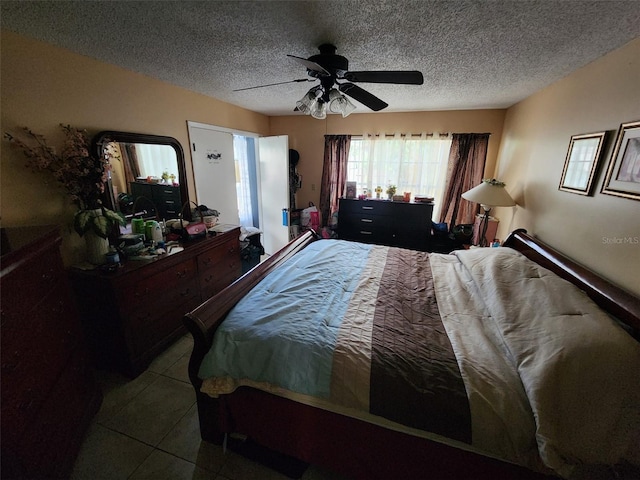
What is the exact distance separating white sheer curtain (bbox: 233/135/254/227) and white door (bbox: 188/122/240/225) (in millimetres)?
894

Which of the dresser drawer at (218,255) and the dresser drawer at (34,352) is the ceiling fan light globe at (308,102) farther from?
the dresser drawer at (34,352)

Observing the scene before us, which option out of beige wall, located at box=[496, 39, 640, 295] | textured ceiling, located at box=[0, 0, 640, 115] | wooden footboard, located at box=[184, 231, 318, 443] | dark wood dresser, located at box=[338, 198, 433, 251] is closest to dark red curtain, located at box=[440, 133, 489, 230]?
dark wood dresser, located at box=[338, 198, 433, 251]

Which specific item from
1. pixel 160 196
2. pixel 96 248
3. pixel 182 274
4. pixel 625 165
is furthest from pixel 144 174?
pixel 625 165

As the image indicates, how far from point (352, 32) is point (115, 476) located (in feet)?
8.98

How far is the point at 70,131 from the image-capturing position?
5.76ft

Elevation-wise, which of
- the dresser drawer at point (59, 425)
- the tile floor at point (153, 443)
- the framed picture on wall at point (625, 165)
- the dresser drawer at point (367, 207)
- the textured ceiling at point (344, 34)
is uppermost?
the textured ceiling at point (344, 34)

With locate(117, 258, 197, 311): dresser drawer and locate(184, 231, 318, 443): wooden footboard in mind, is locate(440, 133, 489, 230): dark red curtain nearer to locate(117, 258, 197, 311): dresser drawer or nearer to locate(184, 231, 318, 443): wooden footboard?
locate(184, 231, 318, 443): wooden footboard

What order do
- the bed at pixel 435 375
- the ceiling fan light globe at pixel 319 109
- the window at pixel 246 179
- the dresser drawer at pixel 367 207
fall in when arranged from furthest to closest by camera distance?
the window at pixel 246 179 → the dresser drawer at pixel 367 207 → the ceiling fan light globe at pixel 319 109 → the bed at pixel 435 375

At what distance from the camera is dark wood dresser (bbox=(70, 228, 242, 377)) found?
1.75 metres

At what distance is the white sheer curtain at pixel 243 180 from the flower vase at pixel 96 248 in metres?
2.71

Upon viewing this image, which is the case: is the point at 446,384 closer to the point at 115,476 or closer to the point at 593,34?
the point at 115,476

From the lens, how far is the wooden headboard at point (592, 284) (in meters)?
1.15

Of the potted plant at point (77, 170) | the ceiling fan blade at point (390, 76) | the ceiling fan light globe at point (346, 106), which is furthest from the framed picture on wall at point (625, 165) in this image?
the potted plant at point (77, 170)

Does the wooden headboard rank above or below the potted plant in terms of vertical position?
below
